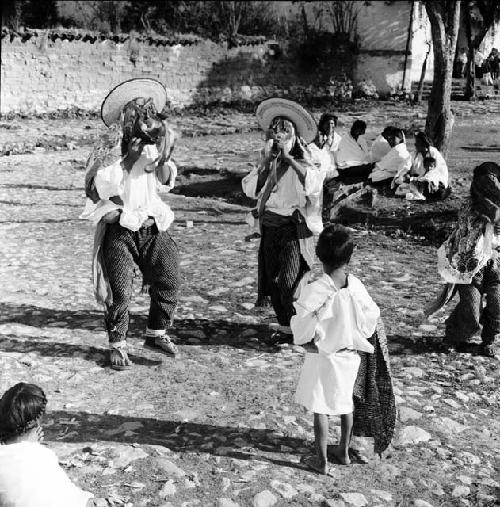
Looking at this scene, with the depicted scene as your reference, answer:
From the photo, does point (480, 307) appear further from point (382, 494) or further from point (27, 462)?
point (27, 462)

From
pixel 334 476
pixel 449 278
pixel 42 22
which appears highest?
pixel 42 22

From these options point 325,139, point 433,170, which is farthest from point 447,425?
point 433,170

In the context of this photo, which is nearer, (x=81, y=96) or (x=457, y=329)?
(x=457, y=329)

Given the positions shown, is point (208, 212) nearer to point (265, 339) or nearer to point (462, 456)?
point (265, 339)

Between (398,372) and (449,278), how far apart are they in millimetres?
783

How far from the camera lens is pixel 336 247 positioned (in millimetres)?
4062

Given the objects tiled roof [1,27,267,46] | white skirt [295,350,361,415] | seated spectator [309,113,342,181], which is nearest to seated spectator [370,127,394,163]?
seated spectator [309,113,342,181]

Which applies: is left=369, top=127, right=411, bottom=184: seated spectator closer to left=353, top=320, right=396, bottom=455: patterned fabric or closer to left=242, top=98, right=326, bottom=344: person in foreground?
left=242, top=98, right=326, bottom=344: person in foreground

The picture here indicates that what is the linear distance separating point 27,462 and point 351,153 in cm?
963

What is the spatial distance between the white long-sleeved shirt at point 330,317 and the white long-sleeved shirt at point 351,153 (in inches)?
319

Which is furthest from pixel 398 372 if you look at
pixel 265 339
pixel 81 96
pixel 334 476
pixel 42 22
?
pixel 42 22

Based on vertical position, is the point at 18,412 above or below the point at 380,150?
below

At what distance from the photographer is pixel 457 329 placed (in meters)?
5.93

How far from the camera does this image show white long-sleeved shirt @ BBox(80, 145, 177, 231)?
5.36 m
